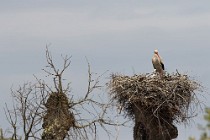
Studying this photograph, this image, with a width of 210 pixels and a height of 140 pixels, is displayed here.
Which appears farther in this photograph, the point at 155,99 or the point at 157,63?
the point at 157,63

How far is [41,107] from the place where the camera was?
74.8ft

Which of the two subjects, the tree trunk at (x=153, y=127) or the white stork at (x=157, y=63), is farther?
the white stork at (x=157, y=63)

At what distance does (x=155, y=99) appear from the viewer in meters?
26.9

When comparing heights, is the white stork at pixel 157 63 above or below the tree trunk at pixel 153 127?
above

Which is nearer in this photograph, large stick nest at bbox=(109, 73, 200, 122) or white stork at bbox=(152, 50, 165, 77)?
large stick nest at bbox=(109, 73, 200, 122)

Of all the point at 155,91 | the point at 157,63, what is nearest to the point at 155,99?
the point at 155,91

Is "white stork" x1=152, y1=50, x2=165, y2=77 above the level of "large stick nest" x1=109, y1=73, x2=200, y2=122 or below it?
above

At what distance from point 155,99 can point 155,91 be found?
48 centimetres

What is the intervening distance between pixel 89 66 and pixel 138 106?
524cm

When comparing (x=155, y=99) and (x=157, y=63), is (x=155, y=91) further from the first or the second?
(x=157, y=63)

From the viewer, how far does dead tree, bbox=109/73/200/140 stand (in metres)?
26.2

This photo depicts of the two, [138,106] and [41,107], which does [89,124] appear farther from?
[138,106]

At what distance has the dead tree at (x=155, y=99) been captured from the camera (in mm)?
26219

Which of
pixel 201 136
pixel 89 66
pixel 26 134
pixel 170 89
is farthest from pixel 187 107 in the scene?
pixel 201 136
